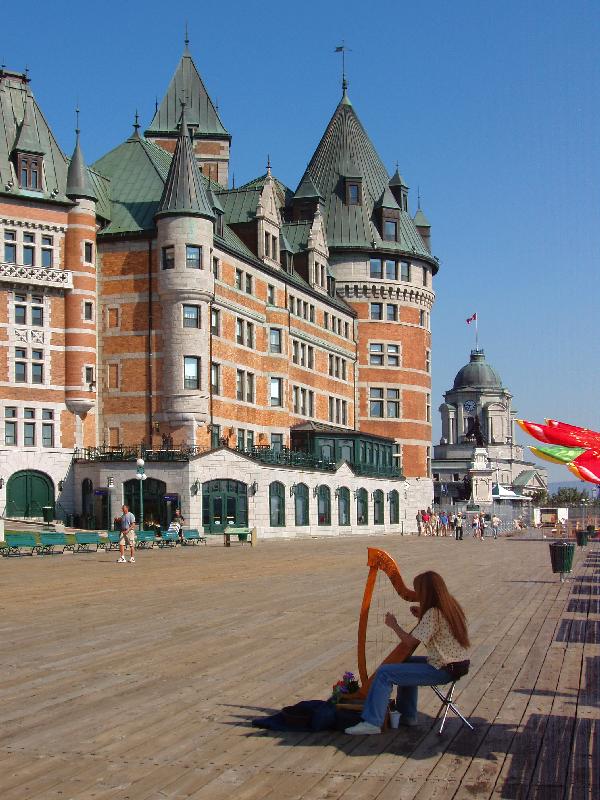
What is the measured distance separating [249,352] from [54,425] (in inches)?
570

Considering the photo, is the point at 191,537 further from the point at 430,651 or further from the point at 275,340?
the point at 430,651

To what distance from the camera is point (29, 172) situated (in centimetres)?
5941

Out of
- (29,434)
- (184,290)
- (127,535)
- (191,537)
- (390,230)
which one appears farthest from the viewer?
(390,230)

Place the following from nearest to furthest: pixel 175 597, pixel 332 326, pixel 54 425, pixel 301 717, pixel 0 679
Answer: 1. pixel 301 717
2. pixel 0 679
3. pixel 175 597
4. pixel 54 425
5. pixel 332 326

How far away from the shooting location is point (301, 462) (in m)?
67.4

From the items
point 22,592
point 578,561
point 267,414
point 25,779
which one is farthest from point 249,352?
point 25,779

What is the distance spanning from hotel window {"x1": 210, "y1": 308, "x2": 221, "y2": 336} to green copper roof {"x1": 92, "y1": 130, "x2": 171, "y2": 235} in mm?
5928

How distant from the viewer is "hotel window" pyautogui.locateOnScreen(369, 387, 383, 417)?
287 ft

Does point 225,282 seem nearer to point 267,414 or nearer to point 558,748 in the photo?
point 267,414

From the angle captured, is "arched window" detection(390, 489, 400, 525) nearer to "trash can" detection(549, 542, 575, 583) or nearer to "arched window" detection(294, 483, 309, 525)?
"arched window" detection(294, 483, 309, 525)

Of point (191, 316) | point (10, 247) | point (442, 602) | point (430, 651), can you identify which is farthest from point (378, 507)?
point (442, 602)

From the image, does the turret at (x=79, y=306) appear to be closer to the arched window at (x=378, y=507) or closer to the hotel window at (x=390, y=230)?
the arched window at (x=378, y=507)

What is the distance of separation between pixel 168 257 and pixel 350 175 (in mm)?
31706

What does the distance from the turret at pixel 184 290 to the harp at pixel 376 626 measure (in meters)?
37.5
